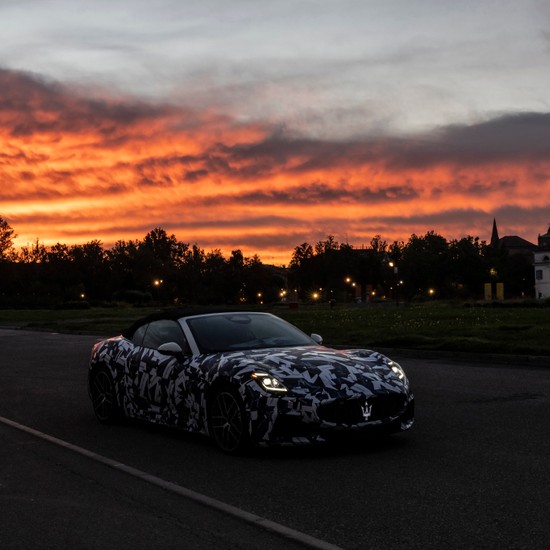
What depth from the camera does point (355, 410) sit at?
25.0 ft

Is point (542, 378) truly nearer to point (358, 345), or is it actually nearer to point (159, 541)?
point (358, 345)

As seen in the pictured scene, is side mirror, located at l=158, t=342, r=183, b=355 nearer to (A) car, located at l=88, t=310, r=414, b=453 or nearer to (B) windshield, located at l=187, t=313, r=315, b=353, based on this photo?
(A) car, located at l=88, t=310, r=414, b=453

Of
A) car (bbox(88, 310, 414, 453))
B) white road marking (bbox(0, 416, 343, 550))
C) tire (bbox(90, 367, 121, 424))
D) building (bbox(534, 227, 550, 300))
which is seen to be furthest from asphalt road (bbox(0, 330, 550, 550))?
building (bbox(534, 227, 550, 300))

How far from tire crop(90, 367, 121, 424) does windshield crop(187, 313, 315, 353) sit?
1512mm

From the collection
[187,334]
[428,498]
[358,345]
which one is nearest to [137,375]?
[187,334]

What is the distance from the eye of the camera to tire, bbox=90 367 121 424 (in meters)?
10.1

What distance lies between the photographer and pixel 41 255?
129500mm

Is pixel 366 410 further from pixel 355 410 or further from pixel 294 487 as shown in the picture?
pixel 294 487

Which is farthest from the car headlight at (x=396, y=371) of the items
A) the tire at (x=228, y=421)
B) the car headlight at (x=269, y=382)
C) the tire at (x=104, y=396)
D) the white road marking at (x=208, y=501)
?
the tire at (x=104, y=396)

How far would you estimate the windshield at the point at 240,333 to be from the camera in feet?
29.0

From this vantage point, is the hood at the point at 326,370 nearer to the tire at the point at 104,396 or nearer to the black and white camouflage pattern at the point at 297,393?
the black and white camouflage pattern at the point at 297,393

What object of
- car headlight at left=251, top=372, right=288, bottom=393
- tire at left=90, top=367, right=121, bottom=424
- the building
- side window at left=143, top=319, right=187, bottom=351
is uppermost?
the building

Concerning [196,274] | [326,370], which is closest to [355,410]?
[326,370]

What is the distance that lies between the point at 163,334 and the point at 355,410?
110 inches
